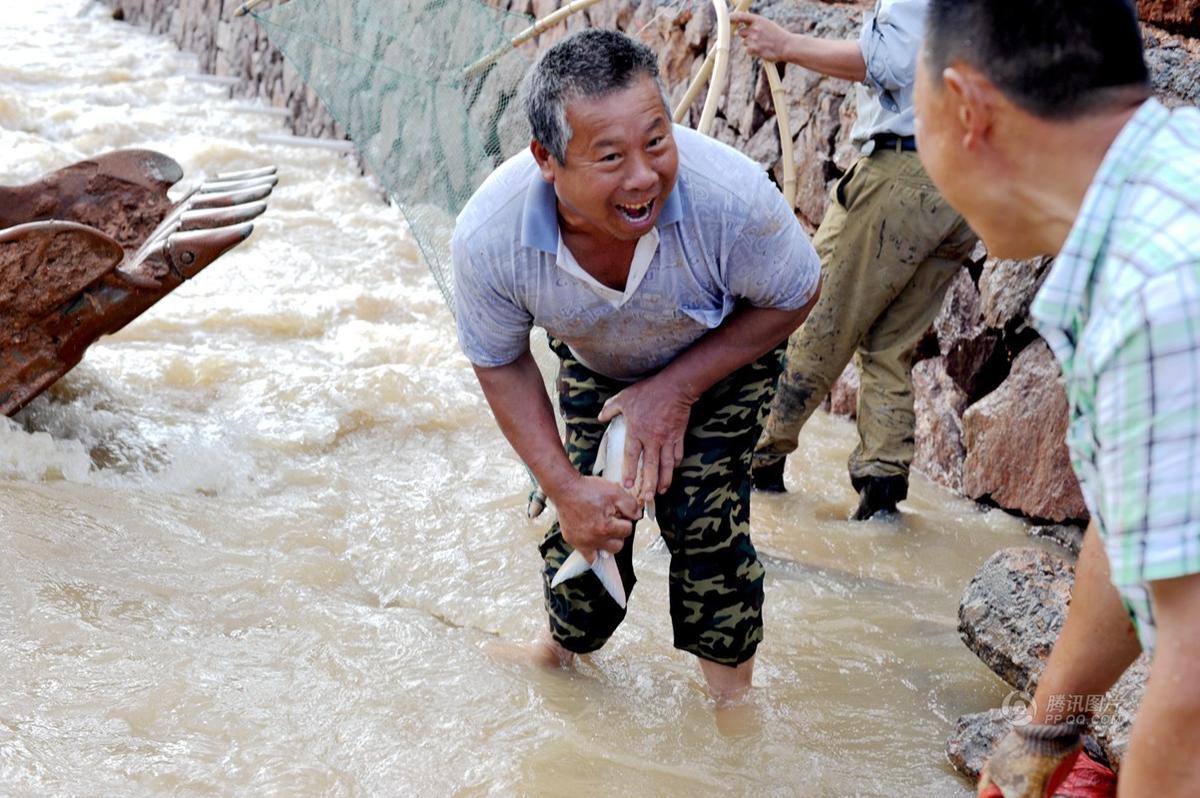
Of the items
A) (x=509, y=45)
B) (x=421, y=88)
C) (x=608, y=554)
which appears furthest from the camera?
(x=421, y=88)

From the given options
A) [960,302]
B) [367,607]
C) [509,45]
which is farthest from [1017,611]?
[509,45]

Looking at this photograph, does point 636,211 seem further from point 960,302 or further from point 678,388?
point 960,302

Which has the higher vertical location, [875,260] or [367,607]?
[875,260]

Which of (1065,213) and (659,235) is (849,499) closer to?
(659,235)

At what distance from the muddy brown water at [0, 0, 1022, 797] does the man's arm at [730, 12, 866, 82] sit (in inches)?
56.3

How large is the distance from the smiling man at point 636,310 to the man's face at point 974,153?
0.89 metres

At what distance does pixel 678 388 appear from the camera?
7.84ft

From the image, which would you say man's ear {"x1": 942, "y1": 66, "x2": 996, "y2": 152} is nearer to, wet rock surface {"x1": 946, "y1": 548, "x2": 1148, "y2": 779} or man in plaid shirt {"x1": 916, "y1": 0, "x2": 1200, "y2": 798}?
man in plaid shirt {"x1": 916, "y1": 0, "x2": 1200, "y2": 798}

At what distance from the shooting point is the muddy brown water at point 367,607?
259 cm

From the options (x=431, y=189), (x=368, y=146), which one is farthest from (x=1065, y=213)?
(x=368, y=146)

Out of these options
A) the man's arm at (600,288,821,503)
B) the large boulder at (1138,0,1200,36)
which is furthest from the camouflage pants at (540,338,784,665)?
the large boulder at (1138,0,1200,36)

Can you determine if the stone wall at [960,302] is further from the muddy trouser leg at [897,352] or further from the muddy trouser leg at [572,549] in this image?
the muddy trouser leg at [572,549]

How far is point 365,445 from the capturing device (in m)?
4.57

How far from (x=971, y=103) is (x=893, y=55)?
7.70 ft
